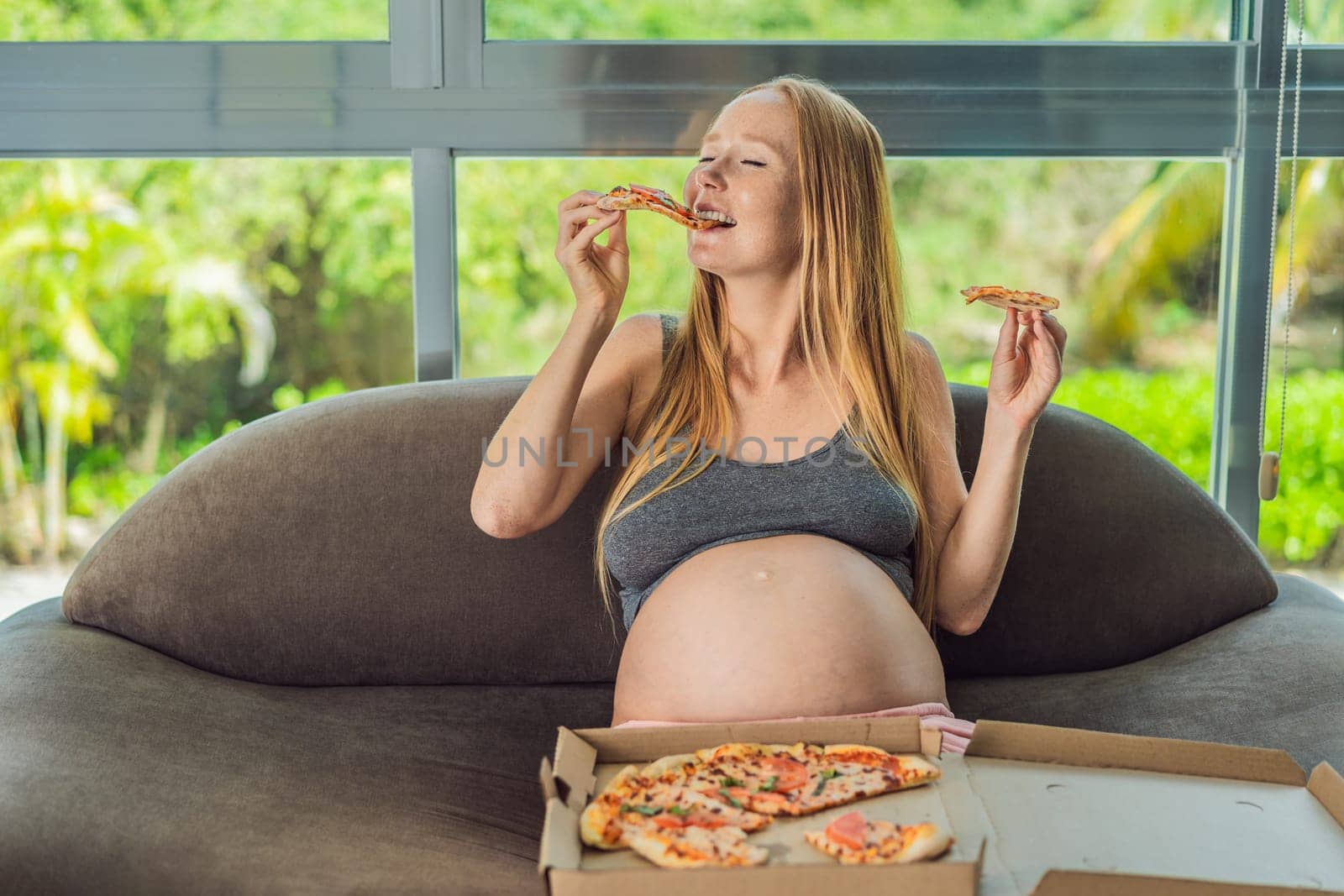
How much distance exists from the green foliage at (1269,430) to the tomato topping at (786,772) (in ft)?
5.16

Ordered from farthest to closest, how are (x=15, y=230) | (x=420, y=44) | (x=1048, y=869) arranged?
(x=15, y=230), (x=420, y=44), (x=1048, y=869)

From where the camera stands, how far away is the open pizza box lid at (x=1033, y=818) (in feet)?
2.88

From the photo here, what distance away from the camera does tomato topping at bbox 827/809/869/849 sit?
37.3 inches

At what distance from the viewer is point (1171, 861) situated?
37.5 inches

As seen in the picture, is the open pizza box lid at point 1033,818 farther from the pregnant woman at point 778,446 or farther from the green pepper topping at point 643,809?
the pregnant woman at point 778,446

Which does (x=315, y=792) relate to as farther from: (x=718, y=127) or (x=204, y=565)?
(x=718, y=127)

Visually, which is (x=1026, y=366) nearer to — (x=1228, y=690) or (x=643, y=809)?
(x=1228, y=690)

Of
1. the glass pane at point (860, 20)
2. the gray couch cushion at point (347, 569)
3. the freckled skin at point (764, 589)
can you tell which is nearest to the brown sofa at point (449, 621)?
the gray couch cushion at point (347, 569)

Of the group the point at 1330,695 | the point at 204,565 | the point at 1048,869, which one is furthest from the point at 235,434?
the point at 1330,695

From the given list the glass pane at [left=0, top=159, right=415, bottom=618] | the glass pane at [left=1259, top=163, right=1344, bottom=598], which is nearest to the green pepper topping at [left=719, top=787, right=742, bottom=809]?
the glass pane at [left=0, top=159, right=415, bottom=618]

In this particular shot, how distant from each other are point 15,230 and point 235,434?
2.80ft

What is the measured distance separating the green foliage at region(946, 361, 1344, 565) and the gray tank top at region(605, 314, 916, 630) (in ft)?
3.26

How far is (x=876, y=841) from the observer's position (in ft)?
3.10

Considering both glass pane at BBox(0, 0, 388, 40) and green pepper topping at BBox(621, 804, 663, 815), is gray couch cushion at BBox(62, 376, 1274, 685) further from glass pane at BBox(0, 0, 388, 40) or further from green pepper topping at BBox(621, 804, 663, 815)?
green pepper topping at BBox(621, 804, 663, 815)
